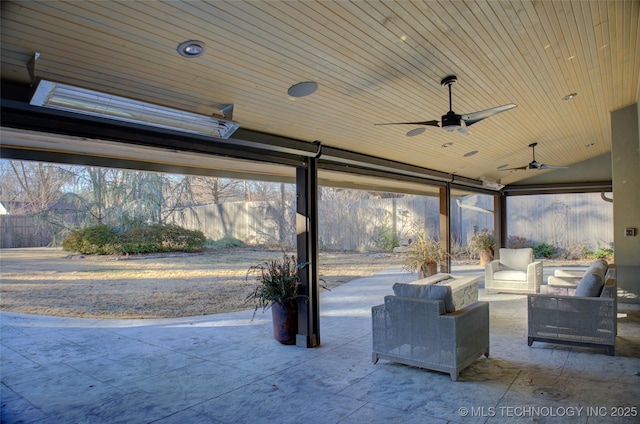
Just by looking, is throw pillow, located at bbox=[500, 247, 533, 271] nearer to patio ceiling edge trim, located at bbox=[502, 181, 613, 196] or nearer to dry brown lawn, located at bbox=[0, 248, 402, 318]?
dry brown lawn, located at bbox=[0, 248, 402, 318]

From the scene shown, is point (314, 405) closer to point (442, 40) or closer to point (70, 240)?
point (442, 40)

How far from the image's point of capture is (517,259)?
7910mm

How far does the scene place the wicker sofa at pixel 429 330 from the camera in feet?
11.9

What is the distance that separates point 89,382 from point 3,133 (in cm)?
222

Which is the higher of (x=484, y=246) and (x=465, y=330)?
(x=484, y=246)

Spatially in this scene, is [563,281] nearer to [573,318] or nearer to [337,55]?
[573,318]

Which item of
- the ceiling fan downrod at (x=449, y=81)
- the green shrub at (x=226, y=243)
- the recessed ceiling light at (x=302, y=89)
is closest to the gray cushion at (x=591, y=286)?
the ceiling fan downrod at (x=449, y=81)

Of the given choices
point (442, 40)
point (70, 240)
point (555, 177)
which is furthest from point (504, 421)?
point (70, 240)

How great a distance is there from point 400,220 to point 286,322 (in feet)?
33.1

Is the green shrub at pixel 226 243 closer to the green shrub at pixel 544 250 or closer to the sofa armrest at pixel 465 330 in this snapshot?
the green shrub at pixel 544 250

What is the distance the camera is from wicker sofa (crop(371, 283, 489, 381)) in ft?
11.9

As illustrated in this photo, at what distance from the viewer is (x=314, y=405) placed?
3166 mm

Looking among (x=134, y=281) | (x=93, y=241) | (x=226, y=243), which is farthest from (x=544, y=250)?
(x=93, y=241)

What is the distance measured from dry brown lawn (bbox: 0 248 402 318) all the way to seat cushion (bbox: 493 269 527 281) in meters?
3.25
